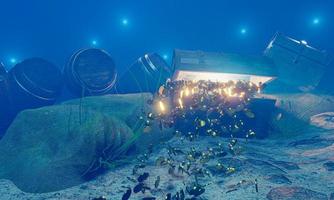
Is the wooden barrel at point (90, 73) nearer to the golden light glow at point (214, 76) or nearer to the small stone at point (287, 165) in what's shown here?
the golden light glow at point (214, 76)

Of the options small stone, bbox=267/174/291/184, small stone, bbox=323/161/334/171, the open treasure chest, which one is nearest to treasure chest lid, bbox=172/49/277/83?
the open treasure chest

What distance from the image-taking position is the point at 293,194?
13.3 ft

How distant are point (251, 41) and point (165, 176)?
34.2 ft

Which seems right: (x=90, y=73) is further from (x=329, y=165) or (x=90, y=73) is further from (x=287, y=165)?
(x=329, y=165)

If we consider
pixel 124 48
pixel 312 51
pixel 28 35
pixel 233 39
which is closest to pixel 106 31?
pixel 124 48

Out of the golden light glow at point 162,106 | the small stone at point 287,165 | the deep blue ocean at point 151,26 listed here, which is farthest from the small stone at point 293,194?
the deep blue ocean at point 151,26

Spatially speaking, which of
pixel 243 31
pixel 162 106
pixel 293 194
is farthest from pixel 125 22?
pixel 293 194

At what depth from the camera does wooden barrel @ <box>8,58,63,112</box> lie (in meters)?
8.48

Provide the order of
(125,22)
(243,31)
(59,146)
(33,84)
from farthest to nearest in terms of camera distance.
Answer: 1. (243,31)
2. (125,22)
3. (33,84)
4. (59,146)

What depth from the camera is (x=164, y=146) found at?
6.44 m

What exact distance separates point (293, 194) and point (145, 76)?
6265 millimetres

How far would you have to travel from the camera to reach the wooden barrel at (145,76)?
9445 millimetres

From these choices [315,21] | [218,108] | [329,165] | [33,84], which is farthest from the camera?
[315,21]

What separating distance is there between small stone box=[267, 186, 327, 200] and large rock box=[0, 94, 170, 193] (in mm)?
2850
